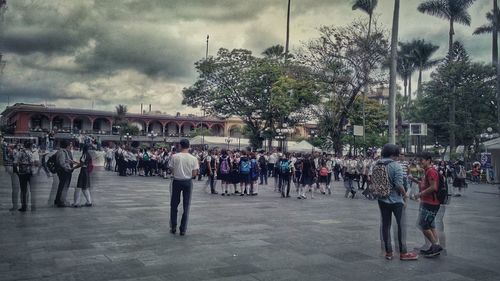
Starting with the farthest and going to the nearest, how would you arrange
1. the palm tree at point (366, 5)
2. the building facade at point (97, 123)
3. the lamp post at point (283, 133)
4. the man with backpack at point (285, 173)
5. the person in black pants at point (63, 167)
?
the building facade at point (97, 123) → the palm tree at point (366, 5) → the lamp post at point (283, 133) → the man with backpack at point (285, 173) → the person in black pants at point (63, 167)

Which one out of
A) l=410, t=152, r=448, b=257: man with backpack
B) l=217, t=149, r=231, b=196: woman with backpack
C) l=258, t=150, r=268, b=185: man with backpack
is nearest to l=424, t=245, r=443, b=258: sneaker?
l=410, t=152, r=448, b=257: man with backpack

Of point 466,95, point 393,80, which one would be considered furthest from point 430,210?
point 466,95

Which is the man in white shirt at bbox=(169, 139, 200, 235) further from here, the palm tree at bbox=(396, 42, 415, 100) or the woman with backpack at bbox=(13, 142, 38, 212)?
the palm tree at bbox=(396, 42, 415, 100)

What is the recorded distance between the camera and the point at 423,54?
1868 inches

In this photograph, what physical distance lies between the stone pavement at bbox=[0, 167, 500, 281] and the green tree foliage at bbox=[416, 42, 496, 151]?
25068 mm

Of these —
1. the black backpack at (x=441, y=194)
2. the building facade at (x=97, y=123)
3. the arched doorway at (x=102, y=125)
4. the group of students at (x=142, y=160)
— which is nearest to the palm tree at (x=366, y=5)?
the group of students at (x=142, y=160)

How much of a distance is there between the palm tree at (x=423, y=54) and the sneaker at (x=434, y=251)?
1761 inches

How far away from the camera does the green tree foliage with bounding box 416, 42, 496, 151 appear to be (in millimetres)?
32281

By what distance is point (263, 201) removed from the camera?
13398 millimetres

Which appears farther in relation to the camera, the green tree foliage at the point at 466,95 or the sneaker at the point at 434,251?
the green tree foliage at the point at 466,95

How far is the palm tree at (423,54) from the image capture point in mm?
47312

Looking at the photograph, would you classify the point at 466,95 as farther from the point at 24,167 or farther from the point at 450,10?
the point at 24,167

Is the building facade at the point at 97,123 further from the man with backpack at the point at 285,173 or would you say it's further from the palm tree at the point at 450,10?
the man with backpack at the point at 285,173

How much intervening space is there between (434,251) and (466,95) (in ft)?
100
